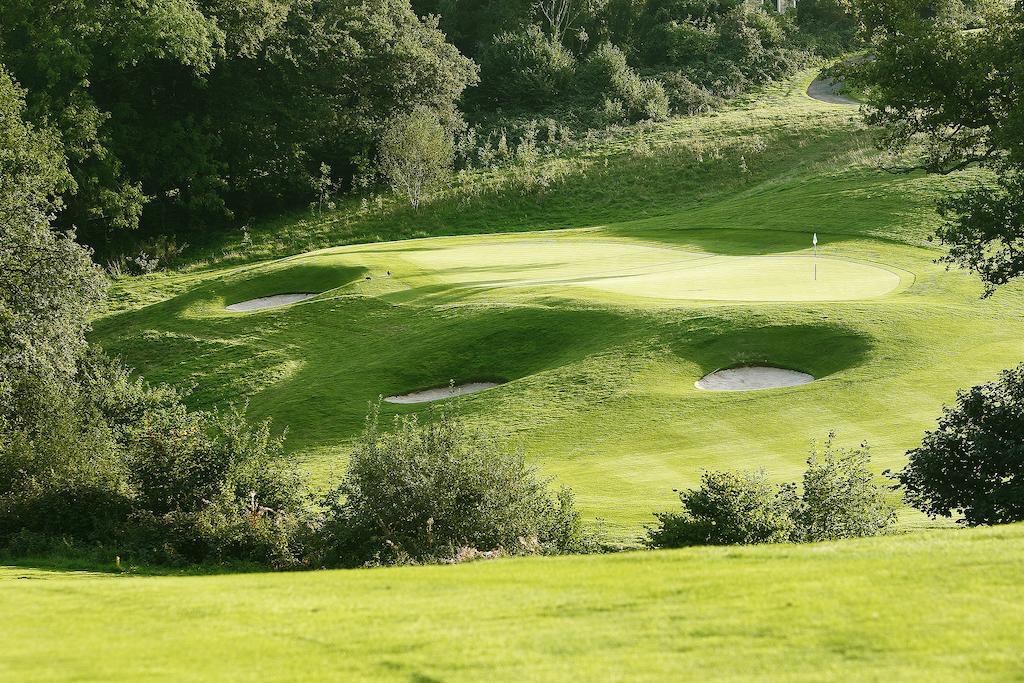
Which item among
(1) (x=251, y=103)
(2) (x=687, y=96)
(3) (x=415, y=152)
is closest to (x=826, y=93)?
(2) (x=687, y=96)

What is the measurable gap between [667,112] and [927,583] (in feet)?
206

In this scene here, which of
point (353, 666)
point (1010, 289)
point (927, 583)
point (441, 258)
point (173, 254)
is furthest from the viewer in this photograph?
point (173, 254)

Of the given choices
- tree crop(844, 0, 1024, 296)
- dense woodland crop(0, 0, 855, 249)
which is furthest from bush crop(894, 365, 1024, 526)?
dense woodland crop(0, 0, 855, 249)

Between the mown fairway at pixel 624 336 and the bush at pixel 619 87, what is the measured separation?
79.3 ft

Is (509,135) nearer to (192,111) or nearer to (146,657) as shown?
(192,111)

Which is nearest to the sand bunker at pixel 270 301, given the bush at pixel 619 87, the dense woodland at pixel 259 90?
the dense woodland at pixel 259 90

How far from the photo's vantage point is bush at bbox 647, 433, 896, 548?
16516 mm

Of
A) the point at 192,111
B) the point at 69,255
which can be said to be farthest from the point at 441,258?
the point at 192,111

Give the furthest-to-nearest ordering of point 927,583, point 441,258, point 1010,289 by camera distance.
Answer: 1. point 441,258
2. point 1010,289
3. point 927,583

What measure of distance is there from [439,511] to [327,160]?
50.1 meters

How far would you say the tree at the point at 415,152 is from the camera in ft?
196

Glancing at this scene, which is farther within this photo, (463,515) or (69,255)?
(69,255)

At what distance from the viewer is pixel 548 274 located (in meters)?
38.8

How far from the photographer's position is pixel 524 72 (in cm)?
7456
